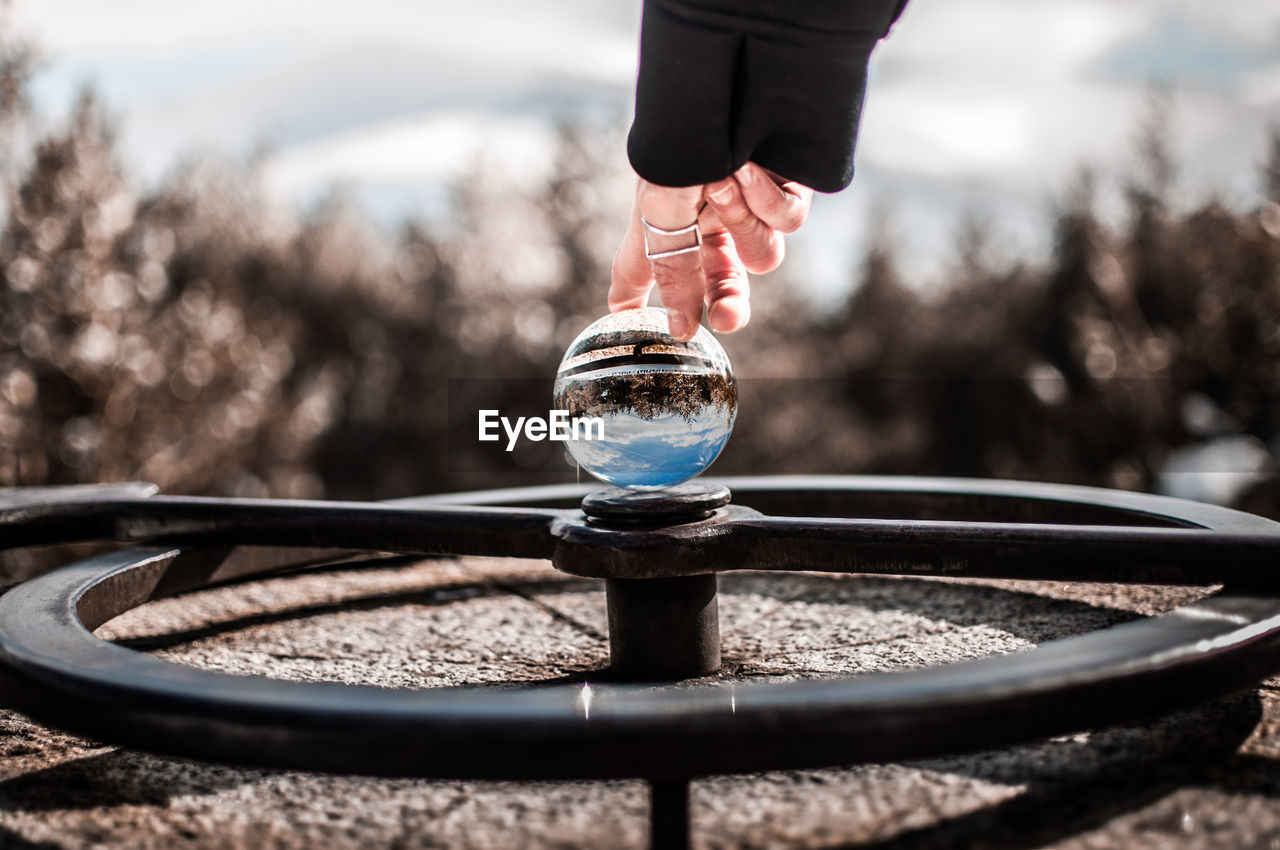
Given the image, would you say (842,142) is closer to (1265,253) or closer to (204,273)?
(1265,253)

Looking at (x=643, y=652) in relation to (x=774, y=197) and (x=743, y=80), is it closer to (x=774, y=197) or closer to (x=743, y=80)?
(x=774, y=197)

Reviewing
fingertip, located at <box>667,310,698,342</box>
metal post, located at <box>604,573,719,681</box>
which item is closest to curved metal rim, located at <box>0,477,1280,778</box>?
metal post, located at <box>604,573,719,681</box>

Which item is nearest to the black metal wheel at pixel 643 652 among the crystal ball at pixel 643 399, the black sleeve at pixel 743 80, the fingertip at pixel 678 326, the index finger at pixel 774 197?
the crystal ball at pixel 643 399

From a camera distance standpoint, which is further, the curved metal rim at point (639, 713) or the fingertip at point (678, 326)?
the fingertip at point (678, 326)

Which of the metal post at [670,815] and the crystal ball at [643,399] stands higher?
the crystal ball at [643,399]

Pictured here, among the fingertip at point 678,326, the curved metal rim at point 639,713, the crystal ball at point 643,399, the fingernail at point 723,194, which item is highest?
the fingernail at point 723,194

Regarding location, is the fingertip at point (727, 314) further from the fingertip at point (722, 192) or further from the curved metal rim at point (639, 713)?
the curved metal rim at point (639, 713)

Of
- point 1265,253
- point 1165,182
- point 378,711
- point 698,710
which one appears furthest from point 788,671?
point 1165,182
